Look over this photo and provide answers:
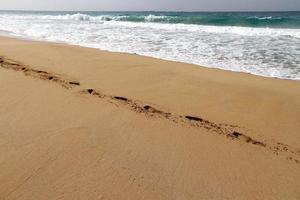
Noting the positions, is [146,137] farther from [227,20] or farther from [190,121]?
[227,20]

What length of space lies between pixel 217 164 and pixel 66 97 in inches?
96.8

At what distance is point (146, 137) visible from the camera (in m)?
3.20

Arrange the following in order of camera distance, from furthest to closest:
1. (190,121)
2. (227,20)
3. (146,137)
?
(227,20), (190,121), (146,137)

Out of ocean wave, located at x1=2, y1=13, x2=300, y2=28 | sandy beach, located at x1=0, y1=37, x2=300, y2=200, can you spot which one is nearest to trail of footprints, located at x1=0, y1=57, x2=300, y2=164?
sandy beach, located at x1=0, y1=37, x2=300, y2=200

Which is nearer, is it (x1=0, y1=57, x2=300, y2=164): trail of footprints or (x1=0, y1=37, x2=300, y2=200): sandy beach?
(x1=0, y1=37, x2=300, y2=200): sandy beach

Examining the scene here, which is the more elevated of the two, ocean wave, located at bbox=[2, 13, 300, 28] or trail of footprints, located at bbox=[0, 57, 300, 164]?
trail of footprints, located at bbox=[0, 57, 300, 164]

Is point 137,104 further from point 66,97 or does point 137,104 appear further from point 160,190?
point 160,190

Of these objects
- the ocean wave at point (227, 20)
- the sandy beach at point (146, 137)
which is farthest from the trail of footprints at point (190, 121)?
the ocean wave at point (227, 20)

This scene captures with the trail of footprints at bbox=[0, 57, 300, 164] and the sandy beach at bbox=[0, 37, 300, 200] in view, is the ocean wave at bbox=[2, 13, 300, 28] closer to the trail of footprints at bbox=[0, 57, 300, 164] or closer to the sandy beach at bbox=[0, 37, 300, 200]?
the sandy beach at bbox=[0, 37, 300, 200]

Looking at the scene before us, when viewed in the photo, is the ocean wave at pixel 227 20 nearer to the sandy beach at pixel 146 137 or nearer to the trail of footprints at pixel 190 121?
the sandy beach at pixel 146 137

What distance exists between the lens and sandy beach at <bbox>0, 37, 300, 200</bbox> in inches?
93.4

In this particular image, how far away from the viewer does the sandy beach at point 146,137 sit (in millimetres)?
2371

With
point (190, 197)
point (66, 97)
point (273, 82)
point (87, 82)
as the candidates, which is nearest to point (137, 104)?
point (66, 97)

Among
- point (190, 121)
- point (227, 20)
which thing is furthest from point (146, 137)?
point (227, 20)
